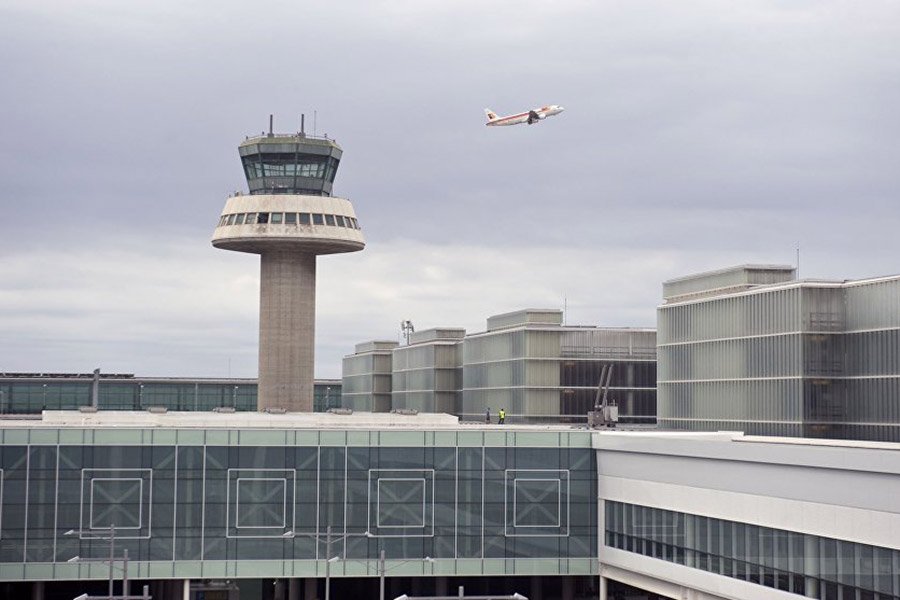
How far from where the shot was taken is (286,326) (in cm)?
15012

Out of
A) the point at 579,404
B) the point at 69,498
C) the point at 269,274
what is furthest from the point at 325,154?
the point at 69,498

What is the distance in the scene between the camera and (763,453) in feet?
251

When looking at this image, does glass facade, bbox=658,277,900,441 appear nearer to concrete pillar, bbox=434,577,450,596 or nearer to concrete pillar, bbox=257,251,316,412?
concrete pillar, bbox=434,577,450,596

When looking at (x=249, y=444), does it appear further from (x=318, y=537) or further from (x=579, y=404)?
(x=579, y=404)

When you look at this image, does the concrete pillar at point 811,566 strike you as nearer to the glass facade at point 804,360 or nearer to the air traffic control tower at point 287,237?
the glass facade at point 804,360

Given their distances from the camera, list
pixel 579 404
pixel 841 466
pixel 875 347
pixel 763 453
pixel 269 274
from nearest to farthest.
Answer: pixel 841 466, pixel 763 453, pixel 875 347, pixel 269 274, pixel 579 404

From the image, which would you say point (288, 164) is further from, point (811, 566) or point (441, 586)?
point (811, 566)

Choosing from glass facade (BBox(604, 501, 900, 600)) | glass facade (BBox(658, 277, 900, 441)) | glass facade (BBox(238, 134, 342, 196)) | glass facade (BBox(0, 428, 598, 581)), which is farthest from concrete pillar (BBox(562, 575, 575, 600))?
glass facade (BBox(238, 134, 342, 196))

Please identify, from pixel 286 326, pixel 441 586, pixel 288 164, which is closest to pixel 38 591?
pixel 441 586

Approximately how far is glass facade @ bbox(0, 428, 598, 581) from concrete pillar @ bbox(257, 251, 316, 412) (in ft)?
175

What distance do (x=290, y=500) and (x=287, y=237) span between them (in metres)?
54.8

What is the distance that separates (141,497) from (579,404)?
8399 centimetres

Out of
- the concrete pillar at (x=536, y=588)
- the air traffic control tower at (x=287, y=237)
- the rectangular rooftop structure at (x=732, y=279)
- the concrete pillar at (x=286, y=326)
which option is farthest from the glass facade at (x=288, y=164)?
the concrete pillar at (x=536, y=588)

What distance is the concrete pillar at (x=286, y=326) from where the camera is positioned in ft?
493
